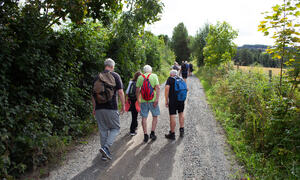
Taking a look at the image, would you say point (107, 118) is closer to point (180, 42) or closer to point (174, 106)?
point (174, 106)

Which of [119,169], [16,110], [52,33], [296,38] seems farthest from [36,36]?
[296,38]

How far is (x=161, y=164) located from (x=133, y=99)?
7.33 ft

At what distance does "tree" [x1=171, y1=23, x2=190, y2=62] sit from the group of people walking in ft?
183

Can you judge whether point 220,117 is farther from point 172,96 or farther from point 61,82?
point 61,82

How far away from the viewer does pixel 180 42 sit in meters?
59.8

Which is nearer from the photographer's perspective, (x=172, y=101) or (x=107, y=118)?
(x=107, y=118)

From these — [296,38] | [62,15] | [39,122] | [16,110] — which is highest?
[62,15]

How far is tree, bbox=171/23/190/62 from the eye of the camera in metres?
59.8

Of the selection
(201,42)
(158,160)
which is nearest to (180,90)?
(158,160)

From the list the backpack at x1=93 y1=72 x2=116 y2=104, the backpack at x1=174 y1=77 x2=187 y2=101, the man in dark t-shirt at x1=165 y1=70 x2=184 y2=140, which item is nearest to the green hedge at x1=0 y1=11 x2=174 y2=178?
the backpack at x1=93 y1=72 x2=116 y2=104

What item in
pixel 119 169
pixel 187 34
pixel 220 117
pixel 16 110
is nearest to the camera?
pixel 16 110

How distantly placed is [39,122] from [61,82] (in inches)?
49.4

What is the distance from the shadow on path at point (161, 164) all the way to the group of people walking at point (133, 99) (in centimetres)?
75

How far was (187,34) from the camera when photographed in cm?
6116
